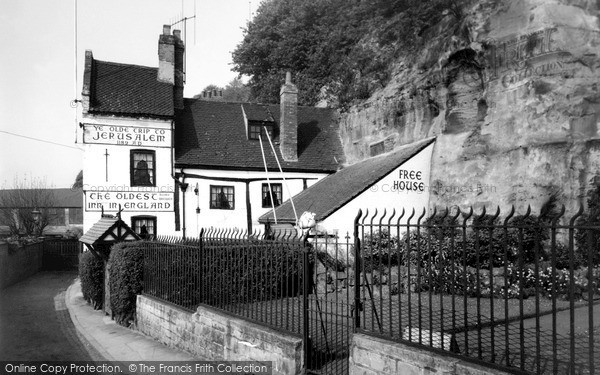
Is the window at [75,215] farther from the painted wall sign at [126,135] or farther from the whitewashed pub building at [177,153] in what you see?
the painted wall sign at [126,135]

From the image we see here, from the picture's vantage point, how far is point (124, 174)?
2178 cm

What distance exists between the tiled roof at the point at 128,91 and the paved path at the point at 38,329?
830 centimetres

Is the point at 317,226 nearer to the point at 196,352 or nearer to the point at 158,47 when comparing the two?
the point at 196,352

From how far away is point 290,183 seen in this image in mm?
23422

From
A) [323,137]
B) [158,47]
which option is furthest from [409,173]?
[158,47]

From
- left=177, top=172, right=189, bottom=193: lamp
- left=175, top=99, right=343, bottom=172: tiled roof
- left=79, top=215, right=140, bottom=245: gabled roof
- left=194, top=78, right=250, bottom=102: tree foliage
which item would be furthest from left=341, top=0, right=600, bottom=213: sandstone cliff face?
left=194, top=78, right=250, bottom=102: tree foliage

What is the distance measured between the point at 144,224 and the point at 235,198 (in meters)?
4.36

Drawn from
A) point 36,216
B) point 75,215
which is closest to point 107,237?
point 36,216

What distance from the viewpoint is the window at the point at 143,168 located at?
21984mm

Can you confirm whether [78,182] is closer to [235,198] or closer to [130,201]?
[130,201]

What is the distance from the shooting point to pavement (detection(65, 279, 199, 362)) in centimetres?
928

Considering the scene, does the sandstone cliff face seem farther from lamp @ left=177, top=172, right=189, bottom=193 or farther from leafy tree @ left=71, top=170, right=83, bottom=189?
leafy tree @ left=71, top=170, right=83, bottom=189

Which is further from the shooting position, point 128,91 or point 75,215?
point 75,215

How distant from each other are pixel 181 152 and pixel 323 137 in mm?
7516
